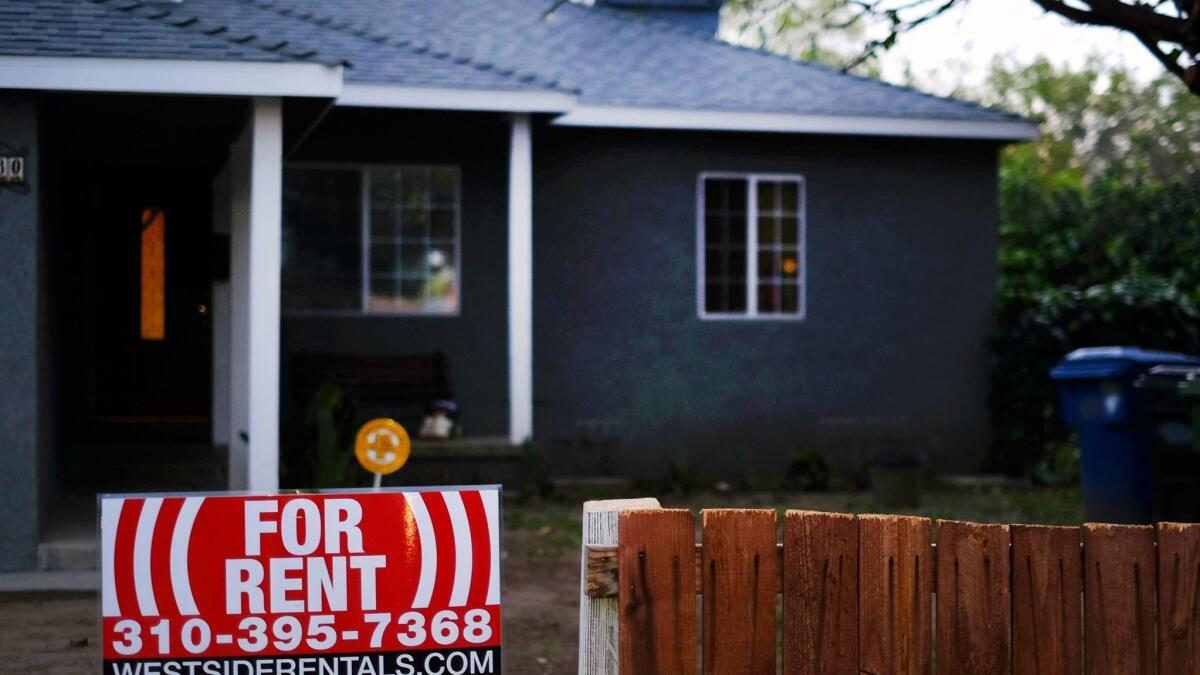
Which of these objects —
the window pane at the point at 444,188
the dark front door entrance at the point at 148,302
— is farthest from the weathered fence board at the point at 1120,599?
the window pane at the point at 444,188

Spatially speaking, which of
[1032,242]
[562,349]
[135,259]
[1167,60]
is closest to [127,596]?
[1167,60]

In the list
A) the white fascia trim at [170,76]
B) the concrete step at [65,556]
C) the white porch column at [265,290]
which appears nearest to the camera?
the white fascia trim at [170,76]

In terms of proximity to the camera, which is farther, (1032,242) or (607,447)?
(1032,242)

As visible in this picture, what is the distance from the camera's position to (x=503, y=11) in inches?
634

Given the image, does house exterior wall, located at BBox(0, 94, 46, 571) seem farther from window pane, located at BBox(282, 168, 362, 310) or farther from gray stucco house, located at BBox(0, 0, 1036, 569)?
window pane, located at BBox(282, 168, 362, 310)

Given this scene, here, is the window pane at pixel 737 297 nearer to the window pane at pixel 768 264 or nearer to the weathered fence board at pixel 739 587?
the window pane at pixel 768 264

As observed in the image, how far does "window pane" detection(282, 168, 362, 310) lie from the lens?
524 inches

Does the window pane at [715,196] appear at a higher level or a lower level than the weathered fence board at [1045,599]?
higher

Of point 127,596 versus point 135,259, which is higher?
point 135,259

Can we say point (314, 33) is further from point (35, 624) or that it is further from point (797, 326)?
point (797, 326)

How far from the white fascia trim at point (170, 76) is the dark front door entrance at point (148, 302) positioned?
378 centimetres

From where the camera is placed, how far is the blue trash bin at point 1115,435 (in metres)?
10.5

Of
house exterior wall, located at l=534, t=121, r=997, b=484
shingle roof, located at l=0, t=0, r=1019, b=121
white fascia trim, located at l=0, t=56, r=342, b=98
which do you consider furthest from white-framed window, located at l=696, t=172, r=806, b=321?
white fascia trim, located at l=0, t=56, r=342, b=98

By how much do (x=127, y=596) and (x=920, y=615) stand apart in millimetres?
1987
